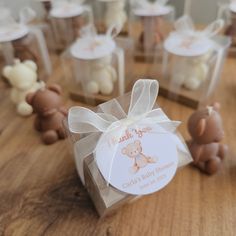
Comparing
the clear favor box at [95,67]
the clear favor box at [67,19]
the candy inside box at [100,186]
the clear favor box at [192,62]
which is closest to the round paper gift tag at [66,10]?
the clear favor box at [67,19]

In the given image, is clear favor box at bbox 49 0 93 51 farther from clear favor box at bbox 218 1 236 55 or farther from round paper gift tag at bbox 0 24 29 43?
clear favor box at bbox 218 1 236 55

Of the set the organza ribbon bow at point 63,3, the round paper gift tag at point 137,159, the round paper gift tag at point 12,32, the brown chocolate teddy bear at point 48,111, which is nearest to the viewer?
the round paper gift tag at point 137,159

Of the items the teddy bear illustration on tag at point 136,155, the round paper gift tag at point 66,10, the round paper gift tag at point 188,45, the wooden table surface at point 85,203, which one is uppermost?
the round paper gift tag at point 66,10

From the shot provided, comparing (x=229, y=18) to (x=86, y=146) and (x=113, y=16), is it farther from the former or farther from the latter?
(x=86, y=146)

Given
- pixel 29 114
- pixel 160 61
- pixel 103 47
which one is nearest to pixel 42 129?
pixel 29 114

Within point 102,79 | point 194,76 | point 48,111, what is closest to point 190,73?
point 194,76

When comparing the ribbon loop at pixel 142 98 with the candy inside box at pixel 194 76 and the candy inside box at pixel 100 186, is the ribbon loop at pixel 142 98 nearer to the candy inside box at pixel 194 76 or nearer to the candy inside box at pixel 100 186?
the candy inside box at pixel 100 186

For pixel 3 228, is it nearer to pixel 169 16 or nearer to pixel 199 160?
pixel 199 160
